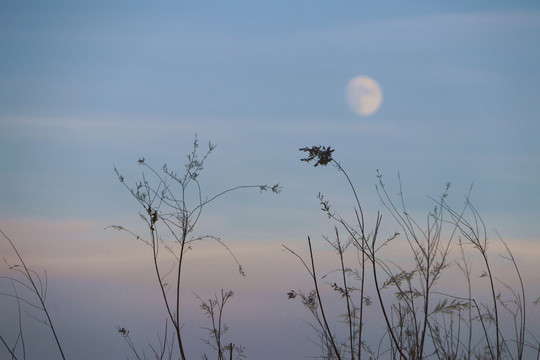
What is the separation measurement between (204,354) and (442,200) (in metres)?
2.09

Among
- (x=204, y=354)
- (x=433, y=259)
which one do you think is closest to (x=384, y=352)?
(x=433, y=259)

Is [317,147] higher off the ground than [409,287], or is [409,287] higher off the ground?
[317,147]

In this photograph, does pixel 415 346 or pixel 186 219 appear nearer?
pixel 415 346

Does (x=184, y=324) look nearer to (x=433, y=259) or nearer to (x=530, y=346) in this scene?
(x=433, y=259)

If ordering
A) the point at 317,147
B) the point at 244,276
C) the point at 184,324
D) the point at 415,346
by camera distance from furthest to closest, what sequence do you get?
the point at 244,276 → the point at 184,324 → the point at 415,346 → the point at 317,147

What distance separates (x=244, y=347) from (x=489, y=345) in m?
1.85

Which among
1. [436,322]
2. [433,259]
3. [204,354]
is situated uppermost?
[433,259]

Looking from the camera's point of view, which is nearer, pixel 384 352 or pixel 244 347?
pixel 384 352

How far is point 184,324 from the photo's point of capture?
4516mm

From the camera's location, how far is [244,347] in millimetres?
5012

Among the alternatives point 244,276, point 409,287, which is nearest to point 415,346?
point 409,287

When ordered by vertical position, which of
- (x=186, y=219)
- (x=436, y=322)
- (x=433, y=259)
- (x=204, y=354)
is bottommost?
(x=204, y=354)

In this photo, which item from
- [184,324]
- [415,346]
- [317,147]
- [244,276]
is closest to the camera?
[317,147]

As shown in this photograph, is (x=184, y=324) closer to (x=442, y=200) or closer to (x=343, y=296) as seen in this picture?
(x=343, y=296)
